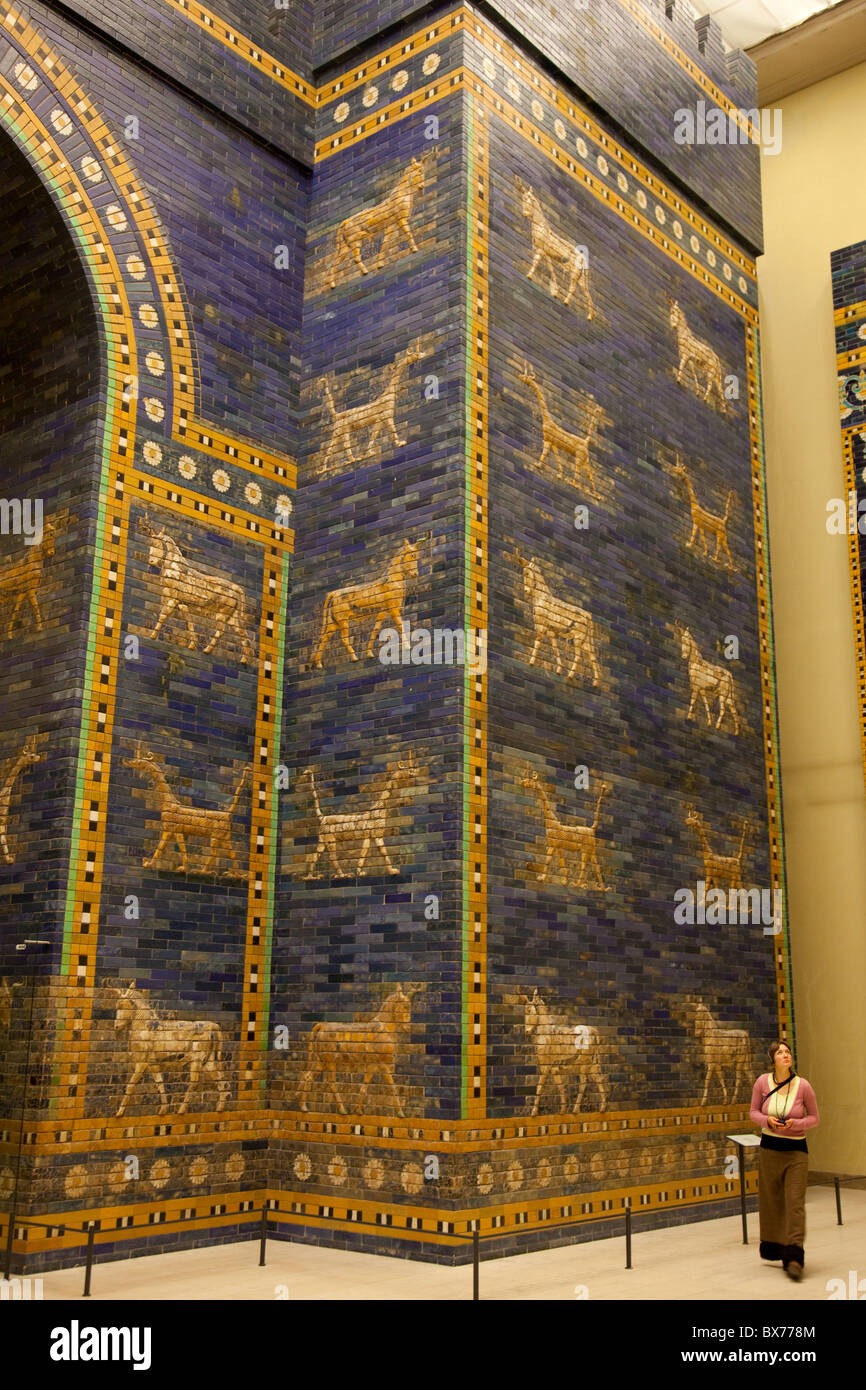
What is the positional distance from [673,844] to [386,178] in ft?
19.0

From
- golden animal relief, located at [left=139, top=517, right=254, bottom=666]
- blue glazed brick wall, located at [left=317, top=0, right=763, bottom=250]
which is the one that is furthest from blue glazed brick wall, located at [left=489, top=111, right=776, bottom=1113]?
golden animal relief, located at [left=139, top=517, right=254, bottom=666]

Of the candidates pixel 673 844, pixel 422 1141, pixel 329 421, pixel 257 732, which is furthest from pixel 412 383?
pixel 422 1141

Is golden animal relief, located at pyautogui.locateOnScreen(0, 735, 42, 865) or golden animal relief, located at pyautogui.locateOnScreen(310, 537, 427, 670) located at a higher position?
golden animal relief, located at pyautogui.locateOnScreen(310, 537, 427, 670)

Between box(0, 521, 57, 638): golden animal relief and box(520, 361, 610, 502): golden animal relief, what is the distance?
3626 millimetres

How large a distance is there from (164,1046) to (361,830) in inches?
75.9

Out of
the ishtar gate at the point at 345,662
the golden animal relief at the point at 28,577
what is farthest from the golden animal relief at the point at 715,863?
the golden animal relief at the point at 28,577

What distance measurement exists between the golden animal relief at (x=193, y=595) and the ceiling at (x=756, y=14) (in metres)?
9.39

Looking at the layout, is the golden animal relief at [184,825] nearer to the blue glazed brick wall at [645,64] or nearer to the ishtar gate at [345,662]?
the ishtar gate at [345,662]

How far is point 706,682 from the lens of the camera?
1152 cm

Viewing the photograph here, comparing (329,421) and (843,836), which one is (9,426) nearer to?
(329,421)

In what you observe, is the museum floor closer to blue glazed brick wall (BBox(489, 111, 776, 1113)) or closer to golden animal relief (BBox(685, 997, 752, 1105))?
blue glazed brick wall (BBox(489, 111, 776, 1113))

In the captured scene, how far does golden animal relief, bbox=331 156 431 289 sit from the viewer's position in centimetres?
991

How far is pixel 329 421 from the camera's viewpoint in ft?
33.2

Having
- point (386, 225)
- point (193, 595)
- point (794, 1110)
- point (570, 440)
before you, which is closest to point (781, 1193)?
point (794, 1110)
